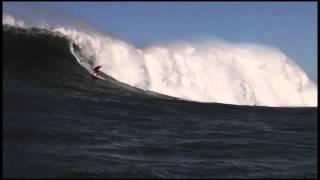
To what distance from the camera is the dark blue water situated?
7906mm

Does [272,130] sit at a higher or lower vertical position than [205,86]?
lower

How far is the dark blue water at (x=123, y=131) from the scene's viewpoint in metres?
7.91

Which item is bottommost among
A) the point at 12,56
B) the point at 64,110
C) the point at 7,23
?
the point at 64,110

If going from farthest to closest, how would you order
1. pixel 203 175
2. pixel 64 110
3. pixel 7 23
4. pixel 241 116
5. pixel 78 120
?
pixel 7 23 → pixel 241 116 → pixel 64 110 → pixel 78 120 → pixel 203 175

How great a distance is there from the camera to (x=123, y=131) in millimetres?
10594

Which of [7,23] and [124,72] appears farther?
[124,72]

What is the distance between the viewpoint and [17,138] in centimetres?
884

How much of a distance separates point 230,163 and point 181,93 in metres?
15.8

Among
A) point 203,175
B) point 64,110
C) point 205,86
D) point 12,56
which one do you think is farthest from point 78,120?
point 205,86

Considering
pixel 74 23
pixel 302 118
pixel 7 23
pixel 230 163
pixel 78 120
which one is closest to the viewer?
pixel 230 163

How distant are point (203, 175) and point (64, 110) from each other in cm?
493

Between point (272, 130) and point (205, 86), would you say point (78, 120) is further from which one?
point (205, 86)

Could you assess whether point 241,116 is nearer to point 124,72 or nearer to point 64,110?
point 64,110

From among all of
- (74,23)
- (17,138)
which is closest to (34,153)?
(17,138)
